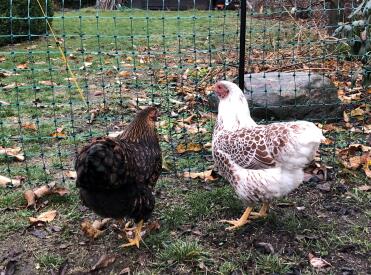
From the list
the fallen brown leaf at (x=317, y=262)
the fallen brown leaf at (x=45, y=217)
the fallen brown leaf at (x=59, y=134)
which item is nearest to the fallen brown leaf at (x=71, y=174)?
the fallen brown leaf at (x=45, y=217)

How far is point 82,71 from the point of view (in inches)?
308

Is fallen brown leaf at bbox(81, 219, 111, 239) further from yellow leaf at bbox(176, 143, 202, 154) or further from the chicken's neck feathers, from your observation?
yellow leaf at bbox(176, 143, 202, 154)

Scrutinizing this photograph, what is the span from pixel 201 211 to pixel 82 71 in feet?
15.7

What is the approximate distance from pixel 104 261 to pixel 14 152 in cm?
206

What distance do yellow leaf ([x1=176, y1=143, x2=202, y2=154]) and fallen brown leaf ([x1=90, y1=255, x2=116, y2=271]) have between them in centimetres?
175

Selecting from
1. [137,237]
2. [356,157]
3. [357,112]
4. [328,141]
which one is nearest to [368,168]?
[356,157]

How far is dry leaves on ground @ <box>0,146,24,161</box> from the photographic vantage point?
4.62 metres

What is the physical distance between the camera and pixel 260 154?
10.9 feet

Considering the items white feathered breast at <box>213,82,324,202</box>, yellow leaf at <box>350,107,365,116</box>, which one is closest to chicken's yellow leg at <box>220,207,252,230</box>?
white feathered breast at <box>213,82,324,202</box>

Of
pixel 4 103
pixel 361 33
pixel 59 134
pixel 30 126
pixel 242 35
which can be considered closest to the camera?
pixel 361 33

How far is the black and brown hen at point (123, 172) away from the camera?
2811mm

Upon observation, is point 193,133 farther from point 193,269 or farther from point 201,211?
point 193,269

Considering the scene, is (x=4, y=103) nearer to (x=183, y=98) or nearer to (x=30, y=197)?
(x=183, y=98)

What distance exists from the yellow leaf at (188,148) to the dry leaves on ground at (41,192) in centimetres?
→ 126
